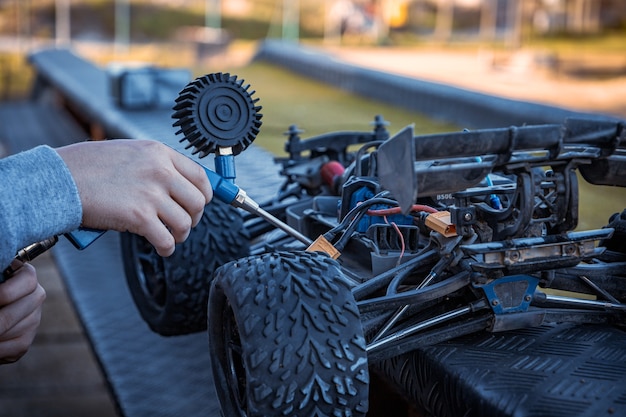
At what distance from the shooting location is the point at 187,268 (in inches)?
80.4

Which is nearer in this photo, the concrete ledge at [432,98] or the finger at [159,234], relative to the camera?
the finger at [159,234]

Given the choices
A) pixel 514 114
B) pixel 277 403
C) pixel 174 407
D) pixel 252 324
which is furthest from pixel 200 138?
pixel 514 114

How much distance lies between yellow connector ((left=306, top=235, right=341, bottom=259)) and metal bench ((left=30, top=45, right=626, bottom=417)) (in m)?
0.23

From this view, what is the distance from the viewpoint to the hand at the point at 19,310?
146 cm

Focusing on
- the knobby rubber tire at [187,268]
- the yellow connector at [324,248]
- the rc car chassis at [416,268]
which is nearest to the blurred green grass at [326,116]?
the knobby rubber tire at [187,268]

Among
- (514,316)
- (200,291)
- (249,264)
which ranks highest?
(249,264)

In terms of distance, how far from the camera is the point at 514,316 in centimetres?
155

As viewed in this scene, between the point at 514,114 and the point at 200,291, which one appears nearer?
the point at 200,291

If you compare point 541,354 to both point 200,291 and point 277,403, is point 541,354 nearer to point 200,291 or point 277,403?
point 277,403

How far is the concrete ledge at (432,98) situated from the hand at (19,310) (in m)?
2.75

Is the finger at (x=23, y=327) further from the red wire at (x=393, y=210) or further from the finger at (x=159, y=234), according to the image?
the red wire at (x=393, y=210)

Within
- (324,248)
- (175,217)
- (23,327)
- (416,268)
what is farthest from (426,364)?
(23,327)

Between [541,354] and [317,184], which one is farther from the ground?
[317,184]

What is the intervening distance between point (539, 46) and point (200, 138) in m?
19.1
